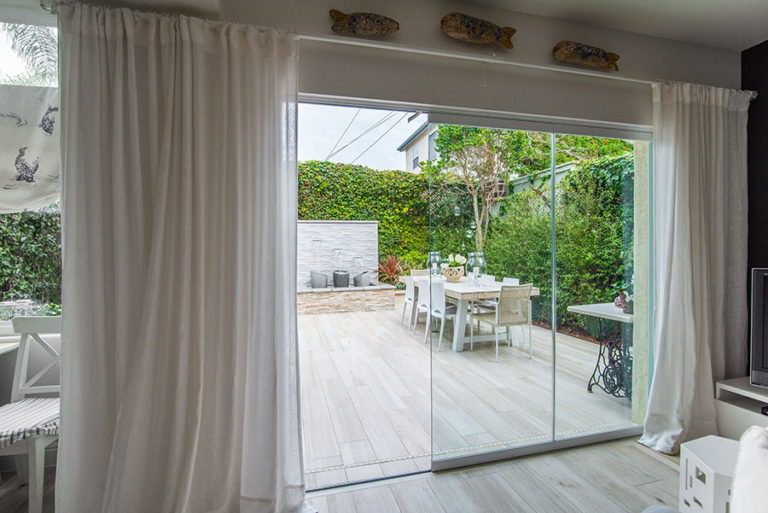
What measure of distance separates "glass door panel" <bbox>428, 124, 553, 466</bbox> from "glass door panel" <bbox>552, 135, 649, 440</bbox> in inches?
5.1

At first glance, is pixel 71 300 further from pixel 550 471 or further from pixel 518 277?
pixel 550 471

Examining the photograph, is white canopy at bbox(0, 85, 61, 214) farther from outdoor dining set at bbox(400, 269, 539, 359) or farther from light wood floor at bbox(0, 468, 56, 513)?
outdoor dining set at bbox(400, 269, 539, 359)

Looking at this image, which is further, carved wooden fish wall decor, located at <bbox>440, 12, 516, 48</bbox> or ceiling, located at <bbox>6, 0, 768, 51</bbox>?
ceiling, located at <bbox>6, 0, 768, 51</bbox>

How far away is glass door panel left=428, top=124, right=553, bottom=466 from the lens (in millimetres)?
2260

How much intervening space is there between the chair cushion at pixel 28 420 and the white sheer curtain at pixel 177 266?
0.19 m

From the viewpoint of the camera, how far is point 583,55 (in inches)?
87.7

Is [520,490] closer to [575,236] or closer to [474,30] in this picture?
[575,236]

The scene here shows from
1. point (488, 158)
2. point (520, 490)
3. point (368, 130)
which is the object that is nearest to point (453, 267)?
point (488, 158)

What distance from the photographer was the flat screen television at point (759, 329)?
2.17 meters

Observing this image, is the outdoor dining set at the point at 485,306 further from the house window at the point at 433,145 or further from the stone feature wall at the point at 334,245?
the stone feature wall at the point at 334,245

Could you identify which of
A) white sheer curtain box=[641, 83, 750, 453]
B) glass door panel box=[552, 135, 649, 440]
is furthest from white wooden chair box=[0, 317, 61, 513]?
white sheer curtain box=[641, 83, 750, 453]

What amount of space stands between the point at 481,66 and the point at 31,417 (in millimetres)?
2926

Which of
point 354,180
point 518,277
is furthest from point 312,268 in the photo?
point 518,277

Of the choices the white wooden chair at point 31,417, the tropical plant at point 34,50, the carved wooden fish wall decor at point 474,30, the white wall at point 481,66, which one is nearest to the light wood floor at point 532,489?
the white wooden chair at point 31,417
